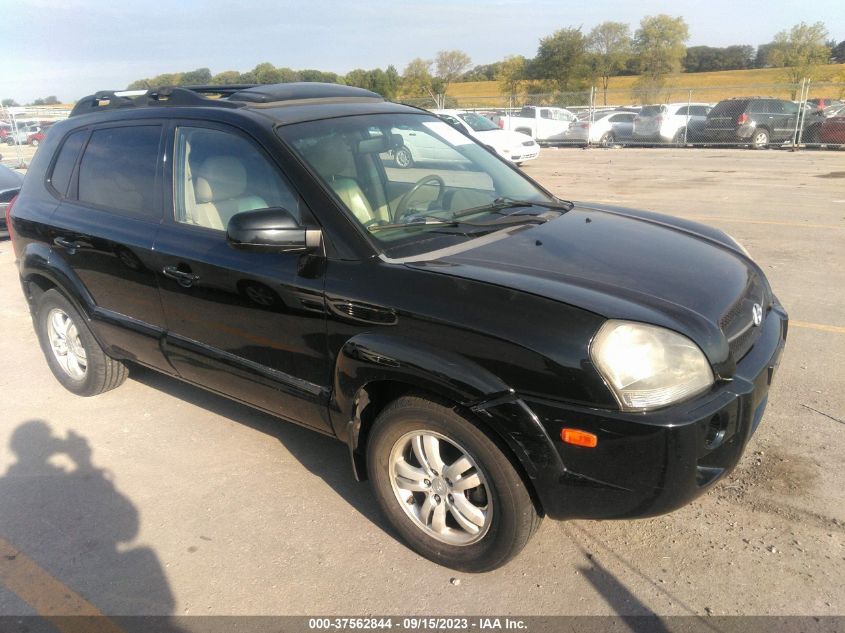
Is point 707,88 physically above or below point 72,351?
above

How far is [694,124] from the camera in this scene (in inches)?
893

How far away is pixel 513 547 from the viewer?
253 cm

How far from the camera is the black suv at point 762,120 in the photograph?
20.7 meters

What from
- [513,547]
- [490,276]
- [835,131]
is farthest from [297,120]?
[835,131]

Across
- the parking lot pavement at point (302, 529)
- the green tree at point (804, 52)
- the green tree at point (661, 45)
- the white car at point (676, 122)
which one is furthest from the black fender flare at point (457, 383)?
the green tree at point (661, 45)

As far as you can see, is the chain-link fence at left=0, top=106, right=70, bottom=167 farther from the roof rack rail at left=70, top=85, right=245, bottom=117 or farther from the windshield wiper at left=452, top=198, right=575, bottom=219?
the windshield wiper at left=452, top=198, right=575, bottom=219

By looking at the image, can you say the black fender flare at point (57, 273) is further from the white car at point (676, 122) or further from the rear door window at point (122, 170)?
the white car at point (676, 122)

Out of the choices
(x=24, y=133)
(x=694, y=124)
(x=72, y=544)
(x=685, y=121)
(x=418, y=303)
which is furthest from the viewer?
(x=24, y=133)

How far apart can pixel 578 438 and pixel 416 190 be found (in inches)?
65.5

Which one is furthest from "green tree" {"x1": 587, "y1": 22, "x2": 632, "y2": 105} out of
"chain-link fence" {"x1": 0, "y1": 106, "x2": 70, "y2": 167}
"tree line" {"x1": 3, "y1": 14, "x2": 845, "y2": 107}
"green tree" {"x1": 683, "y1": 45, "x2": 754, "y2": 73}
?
"chain-link fence" {"x1": 0, "y1": 106, "x2": 70, "y2": 167}

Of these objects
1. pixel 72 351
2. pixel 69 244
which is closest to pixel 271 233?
pixel 69 244

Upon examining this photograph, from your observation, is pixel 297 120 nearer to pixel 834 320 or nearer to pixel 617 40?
pixel 834 320

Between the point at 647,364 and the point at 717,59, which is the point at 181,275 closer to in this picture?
the point at 647,364

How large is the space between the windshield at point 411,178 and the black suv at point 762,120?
20.2 metres
